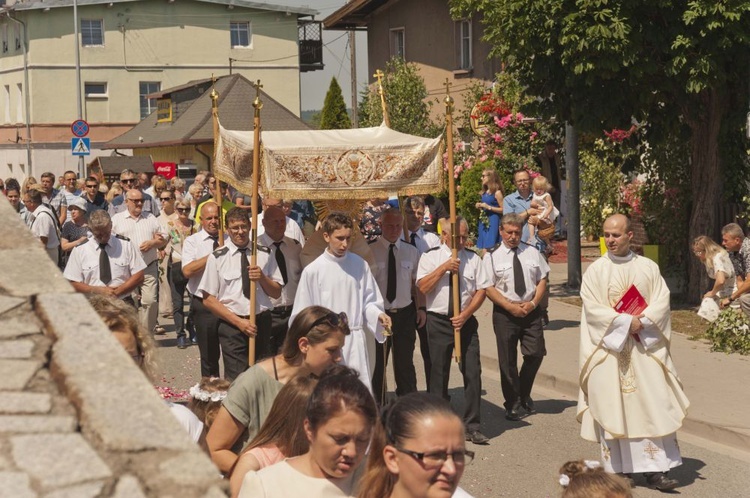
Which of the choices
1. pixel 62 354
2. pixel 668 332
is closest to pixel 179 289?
pixel 668 332

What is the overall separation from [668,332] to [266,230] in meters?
3.57

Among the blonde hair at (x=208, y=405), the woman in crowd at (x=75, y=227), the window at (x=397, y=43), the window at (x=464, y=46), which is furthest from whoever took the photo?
the window at (x=397, y=43)

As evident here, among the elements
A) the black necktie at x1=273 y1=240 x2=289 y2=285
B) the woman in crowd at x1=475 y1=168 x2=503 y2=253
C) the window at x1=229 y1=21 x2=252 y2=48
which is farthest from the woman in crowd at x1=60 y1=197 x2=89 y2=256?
the window at x1=229 y1=21 x2=252 y2=48

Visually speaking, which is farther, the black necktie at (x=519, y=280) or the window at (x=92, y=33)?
the window at (x=92, y=33)

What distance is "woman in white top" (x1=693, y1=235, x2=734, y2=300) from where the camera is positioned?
13961mm

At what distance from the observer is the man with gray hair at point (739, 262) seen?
44.8ft

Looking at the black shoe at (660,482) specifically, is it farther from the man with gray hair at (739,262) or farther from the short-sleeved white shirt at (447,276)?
the man with gray hair at (739,262)

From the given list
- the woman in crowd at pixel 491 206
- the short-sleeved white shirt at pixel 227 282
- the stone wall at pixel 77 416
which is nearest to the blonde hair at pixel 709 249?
the woman in crowd at pixel 491 206

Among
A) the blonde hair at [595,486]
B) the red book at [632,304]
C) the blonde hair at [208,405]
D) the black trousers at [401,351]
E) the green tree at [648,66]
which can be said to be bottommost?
the black trousers at [401,351]

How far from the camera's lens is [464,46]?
34781 mm

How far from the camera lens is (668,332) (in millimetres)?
9055

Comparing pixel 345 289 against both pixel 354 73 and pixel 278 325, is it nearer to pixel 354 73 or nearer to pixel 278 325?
pixel 278 325

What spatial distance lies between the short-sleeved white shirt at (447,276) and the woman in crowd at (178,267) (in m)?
4.99

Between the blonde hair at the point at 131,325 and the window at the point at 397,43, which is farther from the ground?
the window at the point at 397,43
